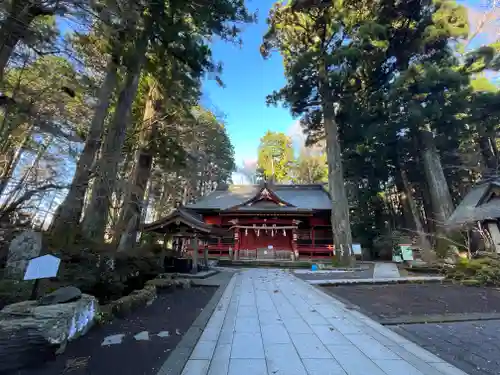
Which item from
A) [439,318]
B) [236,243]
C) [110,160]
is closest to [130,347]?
[439,318]

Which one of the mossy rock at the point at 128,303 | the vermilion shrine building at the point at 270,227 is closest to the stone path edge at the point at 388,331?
the mossy rock at the point at 128,303

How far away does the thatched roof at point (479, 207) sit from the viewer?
9.34 metres

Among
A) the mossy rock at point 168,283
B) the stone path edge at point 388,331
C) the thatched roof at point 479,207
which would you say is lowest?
the stone path edge at point 388,331

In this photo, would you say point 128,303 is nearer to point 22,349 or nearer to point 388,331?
point 22,349

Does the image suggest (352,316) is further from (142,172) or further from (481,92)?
(481,92)

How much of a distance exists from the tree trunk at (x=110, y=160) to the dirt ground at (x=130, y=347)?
2.96 m

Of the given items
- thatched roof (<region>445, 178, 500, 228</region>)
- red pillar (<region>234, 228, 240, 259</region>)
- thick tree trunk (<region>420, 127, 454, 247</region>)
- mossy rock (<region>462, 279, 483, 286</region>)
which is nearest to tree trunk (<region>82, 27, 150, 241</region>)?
red pillar (<region>234, 228, 240, 259</region>)

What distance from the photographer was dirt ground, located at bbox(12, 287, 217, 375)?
7.54ft

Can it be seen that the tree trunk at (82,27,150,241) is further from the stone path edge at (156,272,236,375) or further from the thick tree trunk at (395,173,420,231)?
the thick tree trunk at (395,173,420,231)

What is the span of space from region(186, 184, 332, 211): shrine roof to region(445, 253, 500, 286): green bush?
7984 mm

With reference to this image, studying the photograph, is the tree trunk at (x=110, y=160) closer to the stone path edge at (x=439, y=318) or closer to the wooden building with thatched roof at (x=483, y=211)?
the stone path edge at (x=439, y=318)

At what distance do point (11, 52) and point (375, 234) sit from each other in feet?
66.9

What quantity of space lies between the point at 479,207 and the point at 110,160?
44.1 ft

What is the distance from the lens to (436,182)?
44.3 ft
